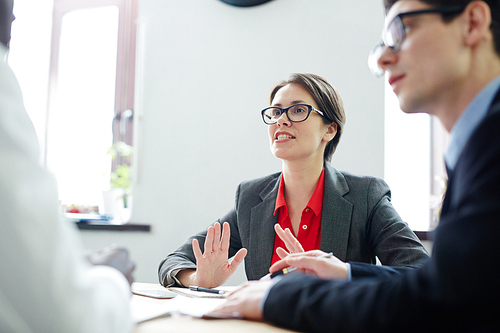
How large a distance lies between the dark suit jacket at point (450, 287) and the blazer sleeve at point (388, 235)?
761 millimetres

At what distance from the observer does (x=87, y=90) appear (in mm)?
3635

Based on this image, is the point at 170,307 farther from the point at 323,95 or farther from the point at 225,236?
the point at 323,95

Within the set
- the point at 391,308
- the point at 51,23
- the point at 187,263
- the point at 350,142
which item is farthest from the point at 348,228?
the point at 51,23

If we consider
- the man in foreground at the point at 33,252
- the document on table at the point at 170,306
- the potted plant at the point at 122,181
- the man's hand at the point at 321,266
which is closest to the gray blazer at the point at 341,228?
the document on table at the point at 170,306

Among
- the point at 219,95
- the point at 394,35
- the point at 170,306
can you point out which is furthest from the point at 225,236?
the point at 219,95

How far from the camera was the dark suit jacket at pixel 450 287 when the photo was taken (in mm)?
564

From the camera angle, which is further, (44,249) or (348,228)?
(348,228)

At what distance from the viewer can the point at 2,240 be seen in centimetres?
55

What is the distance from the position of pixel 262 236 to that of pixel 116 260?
1.01 metres

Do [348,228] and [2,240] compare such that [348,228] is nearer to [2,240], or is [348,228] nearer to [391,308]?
[391,308]

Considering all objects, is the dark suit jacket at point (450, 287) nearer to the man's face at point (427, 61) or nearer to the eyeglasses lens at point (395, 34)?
the man's face at point (427, 61)

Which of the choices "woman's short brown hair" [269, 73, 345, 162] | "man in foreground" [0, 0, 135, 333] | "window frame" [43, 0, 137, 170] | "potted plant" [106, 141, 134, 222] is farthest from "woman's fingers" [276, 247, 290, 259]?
"window frame" [43, 0, 137, 170]

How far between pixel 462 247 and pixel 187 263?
1.21 meters

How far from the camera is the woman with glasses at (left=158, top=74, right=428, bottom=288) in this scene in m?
1.49
